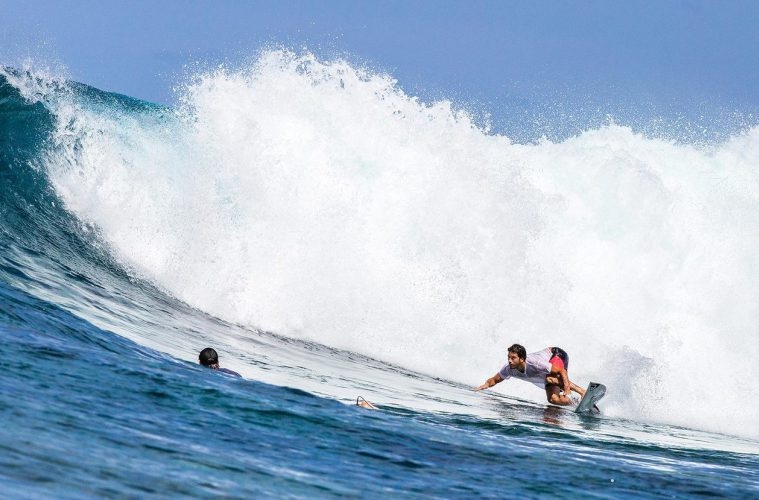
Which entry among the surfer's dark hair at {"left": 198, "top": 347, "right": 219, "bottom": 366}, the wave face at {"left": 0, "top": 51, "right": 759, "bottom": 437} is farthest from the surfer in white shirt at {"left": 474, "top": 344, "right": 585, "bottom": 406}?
the surfer's dark hair at {"left": 198, "top": 347, "right": 219, "bottom": 366}

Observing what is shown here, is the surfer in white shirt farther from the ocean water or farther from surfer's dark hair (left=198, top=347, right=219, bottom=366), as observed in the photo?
surfer's dark hair (left=198, top=347, right=219, bottom=366)

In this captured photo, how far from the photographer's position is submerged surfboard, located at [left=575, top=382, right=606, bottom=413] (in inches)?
462

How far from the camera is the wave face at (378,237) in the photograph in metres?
15.9

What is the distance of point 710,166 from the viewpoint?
88.3 ft

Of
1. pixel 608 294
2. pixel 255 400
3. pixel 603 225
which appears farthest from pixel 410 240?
pixel 255 400

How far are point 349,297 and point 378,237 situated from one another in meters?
2.23

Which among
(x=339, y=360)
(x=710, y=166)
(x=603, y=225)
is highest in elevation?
(x=710, y=166)

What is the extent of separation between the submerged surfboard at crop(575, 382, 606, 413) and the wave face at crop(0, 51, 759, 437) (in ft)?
6.01

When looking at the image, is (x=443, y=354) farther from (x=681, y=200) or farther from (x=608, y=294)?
(x=681, y=200)

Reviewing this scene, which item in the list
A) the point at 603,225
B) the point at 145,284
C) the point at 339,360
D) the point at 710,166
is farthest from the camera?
the point at 710,166

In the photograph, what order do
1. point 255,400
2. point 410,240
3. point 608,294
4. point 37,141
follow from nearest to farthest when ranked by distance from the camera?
point 255,400 < point 37,141 < point 410,240 < point 608,294

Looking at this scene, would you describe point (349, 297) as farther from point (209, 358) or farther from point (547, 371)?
point (209, 358)

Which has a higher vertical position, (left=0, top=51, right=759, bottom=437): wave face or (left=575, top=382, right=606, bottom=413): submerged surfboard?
(left=0, top=51, right=759, bottom=437): wave face

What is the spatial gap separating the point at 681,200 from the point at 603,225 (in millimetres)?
2046
